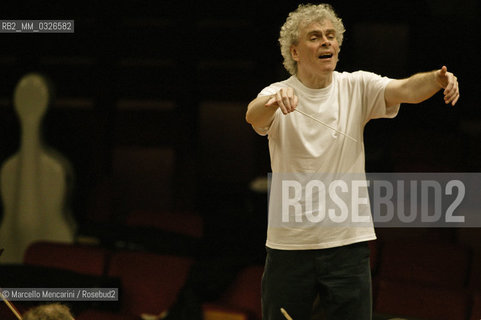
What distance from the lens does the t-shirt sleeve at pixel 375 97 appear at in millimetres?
1023

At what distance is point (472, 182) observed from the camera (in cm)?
205

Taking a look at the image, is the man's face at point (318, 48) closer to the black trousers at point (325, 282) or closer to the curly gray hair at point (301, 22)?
the curly gray hair at point (301, 22)

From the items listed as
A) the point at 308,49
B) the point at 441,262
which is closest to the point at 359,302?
the point at 308,49

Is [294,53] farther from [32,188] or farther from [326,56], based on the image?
[32,188]

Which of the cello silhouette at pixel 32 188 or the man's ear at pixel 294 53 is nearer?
the man's ear at pixel 294 53

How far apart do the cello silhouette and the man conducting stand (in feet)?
4.40

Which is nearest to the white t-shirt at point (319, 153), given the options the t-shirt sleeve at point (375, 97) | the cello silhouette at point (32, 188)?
the t-shirt sleeve at point (375, 97)

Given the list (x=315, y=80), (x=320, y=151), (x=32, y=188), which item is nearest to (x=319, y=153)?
(x=320, y=151)

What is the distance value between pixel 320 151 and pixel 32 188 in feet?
4.66

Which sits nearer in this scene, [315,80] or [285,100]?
[285,100]

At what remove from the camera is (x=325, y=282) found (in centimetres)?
99

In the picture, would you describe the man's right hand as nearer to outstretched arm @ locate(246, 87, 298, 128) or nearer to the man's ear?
outstretched arm @ locate(246, 87, 298, 128)

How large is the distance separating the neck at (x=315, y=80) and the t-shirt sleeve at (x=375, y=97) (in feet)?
0.18

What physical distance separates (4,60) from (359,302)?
1963mm
